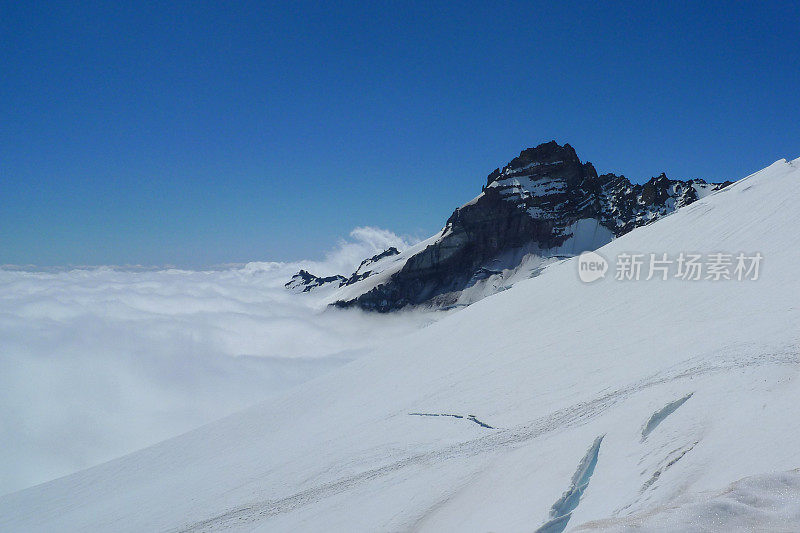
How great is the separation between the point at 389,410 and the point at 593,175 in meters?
111

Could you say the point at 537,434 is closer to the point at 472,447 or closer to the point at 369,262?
the point at 472,447

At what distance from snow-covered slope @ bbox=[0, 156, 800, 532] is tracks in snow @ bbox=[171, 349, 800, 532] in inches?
2.8

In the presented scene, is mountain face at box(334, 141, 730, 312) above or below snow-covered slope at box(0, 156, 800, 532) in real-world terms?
above

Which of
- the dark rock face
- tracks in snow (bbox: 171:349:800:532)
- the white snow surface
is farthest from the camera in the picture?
the dark rock face

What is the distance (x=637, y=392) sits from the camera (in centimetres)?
1084

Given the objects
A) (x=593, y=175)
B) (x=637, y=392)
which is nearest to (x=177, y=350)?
(x=593, y=175)

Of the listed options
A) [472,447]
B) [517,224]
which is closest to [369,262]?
[517,224]

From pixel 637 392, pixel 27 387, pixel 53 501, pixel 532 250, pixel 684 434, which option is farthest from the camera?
pixel 27 387

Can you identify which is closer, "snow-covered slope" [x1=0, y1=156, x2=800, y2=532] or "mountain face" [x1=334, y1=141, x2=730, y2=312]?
"snow-covered slope" [x1=0, y1=156, x2=800, y2=532]

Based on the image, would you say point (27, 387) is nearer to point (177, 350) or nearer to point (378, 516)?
point (177, 350)

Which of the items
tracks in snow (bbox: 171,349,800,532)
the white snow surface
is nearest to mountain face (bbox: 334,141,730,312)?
the white snow surface

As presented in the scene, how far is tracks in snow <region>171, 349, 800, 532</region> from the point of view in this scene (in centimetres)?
1094

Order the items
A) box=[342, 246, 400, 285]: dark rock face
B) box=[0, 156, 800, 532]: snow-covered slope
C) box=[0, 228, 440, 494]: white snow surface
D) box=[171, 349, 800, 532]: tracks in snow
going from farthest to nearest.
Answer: box=[342, 246, 400, 285]: dark rock face, box=[0, 228, 440, 494]: white snow surface, box=[171, 349, 800, 532]: tracks in snow, box=[0, 156, 800, 532]: snow-covered slope

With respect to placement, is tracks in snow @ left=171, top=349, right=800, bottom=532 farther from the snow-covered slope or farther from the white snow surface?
the white snow surface
